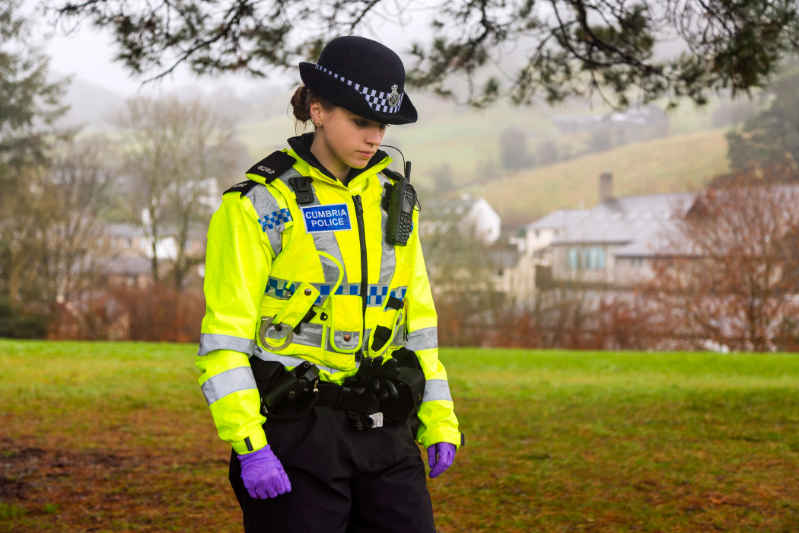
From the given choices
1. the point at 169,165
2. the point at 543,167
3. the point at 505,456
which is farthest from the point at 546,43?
the point at 543,167

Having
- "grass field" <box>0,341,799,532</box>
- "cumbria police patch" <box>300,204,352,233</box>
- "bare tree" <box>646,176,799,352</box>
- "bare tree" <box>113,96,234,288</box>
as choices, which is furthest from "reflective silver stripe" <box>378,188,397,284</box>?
"bare tree" <box>113,96,234,288</box>

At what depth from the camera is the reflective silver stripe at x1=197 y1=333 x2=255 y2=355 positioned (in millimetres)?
1930

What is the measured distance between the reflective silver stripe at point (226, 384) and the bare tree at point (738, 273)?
84.2ft

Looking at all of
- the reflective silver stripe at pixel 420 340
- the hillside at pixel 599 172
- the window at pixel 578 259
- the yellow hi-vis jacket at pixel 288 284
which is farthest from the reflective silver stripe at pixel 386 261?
the hillside at pixel 599 172

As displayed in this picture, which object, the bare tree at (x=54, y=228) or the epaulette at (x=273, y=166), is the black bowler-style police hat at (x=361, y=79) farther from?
the bare tree at (x=54, y=228)

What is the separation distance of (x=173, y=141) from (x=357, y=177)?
32365 mm

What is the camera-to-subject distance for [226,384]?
1917mm

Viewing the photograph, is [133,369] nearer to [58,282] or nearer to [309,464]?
[309,464]

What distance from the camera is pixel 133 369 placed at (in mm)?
12023

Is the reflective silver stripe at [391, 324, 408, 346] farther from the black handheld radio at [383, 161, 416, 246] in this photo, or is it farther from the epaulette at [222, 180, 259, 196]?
the epaulette at [222, 180, 259, 196]

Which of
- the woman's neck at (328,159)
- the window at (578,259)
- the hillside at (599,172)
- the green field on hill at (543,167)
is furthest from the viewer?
the green field on hill at (543,167)

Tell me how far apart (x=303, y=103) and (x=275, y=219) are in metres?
0.48

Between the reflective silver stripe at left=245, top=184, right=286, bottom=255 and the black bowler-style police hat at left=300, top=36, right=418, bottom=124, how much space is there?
1.18 ft

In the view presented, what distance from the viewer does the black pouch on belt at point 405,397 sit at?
2.20 metres
